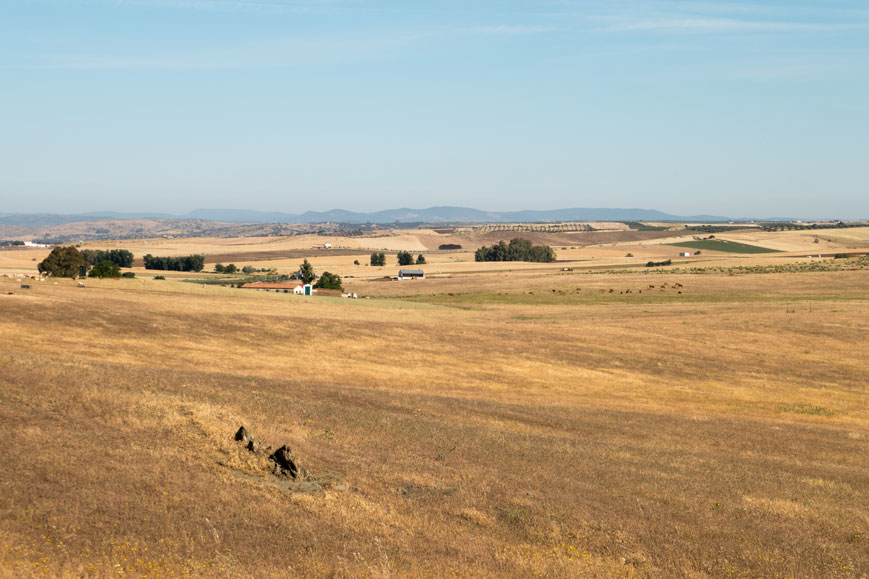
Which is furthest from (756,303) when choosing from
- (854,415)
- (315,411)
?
(315,411)

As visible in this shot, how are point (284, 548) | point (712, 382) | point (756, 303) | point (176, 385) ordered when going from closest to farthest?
point (284, 548), point (176, 385), point (712, 382), point (756, 303)

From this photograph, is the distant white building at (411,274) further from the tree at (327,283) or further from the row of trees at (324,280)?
the tree at (327,283)

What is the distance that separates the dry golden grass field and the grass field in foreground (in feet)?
0.26

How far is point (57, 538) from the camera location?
1284 cm

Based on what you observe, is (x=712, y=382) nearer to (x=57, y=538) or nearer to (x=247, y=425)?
(x=247, y=425)

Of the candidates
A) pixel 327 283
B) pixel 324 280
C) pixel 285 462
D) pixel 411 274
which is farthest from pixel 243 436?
pixel 411 274

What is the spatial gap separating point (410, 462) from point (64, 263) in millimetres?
90345

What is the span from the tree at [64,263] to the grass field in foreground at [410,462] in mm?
52757

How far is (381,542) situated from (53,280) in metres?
76.2

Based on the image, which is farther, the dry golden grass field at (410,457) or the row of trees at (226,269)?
the row of trees at (226,269)

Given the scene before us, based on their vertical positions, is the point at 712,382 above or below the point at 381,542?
below

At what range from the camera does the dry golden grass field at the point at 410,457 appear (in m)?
14.1

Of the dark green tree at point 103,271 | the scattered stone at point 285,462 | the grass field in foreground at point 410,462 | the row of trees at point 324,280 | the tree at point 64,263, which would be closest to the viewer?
the grass field in foreground at point 410,462

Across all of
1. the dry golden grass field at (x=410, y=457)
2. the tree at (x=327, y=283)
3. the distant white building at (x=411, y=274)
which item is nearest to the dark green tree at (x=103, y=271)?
the tree at (x=327, y=283)
